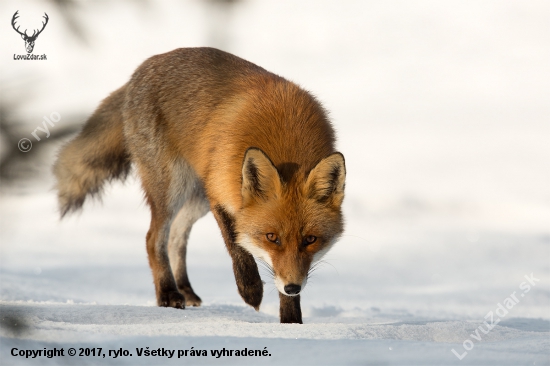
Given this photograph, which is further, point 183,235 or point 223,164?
point 183,235

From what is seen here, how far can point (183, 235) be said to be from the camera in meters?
6.18

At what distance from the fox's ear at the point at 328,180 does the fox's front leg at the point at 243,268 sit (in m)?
0.80

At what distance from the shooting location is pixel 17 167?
8.02ft

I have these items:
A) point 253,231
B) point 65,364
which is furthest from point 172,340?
point 253,231

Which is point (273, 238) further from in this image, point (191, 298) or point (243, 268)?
point (191, 298)

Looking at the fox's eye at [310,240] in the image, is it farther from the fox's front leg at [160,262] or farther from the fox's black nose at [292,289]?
the fox's front leg at [160,262]

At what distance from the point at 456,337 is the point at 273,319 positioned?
1910 mm

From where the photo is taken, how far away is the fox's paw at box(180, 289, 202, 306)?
5.93 m

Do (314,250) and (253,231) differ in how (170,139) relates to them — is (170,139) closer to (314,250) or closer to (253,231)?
(253,231)

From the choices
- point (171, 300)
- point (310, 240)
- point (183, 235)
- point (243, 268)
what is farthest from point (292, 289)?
point (183, 235)

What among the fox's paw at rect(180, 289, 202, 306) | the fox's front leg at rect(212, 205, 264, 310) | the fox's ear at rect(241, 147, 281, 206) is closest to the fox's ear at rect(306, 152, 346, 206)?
the fox's ear at rect(241, 147, 281, 206)

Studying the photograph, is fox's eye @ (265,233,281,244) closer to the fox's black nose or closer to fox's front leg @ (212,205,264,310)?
the fox's black nose

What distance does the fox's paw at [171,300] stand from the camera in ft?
17.7

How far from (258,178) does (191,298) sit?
2269mm
